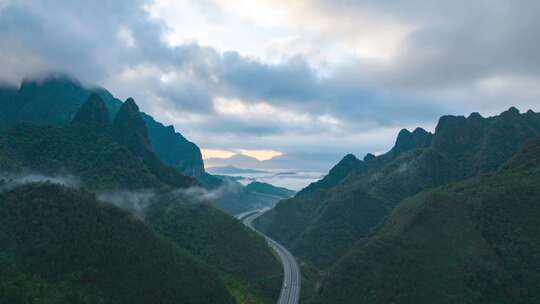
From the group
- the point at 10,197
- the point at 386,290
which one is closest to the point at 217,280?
the point at 386,290

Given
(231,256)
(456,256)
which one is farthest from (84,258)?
(456,256)

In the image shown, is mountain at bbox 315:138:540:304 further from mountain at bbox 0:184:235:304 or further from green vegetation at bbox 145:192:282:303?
mountain at bbox 0:184:235:304

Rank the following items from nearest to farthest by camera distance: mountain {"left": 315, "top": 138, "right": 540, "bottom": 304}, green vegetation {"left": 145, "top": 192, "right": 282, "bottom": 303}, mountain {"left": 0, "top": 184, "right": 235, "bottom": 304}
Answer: mountain {"left": 0, "top": 184, "right": 235, "bottom": 304} → mountain {"left": 315, "top": 138, "right": 540, "bottom": 304} → green vegetation {"left": 145, "top": 192, "right": 282, "bottom": 303}

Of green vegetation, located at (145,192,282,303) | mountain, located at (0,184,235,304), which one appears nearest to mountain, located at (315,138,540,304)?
green vegetation, located at (145,192,282,303)

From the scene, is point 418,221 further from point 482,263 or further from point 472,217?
Result: point 482,263

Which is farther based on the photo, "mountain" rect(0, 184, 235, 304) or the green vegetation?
the green vegetation

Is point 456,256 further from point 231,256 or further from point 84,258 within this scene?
point 84,258

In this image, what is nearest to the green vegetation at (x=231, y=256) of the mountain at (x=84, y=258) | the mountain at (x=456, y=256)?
the mountain at (x=84, y=258)
